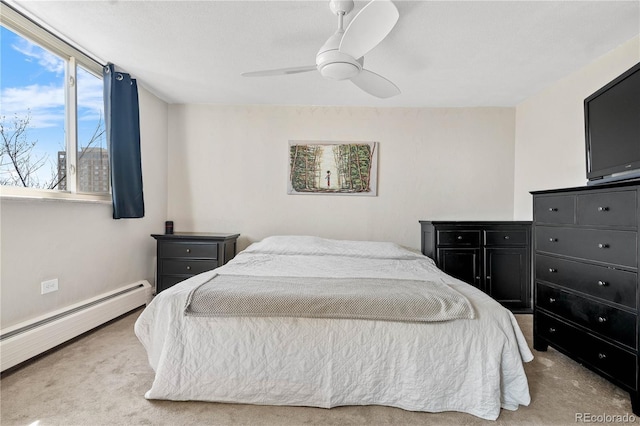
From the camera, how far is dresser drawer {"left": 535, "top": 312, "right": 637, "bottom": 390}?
1.59m

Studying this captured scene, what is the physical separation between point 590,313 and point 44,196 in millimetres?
3738

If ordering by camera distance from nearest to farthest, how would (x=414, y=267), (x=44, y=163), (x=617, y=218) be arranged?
1. (x=617, y=218)
2. (x=44, y=163)
3. (x=414, y=267)

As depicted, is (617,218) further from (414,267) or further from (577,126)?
(577,126)

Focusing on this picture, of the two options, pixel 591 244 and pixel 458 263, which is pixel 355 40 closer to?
pixel 591 244

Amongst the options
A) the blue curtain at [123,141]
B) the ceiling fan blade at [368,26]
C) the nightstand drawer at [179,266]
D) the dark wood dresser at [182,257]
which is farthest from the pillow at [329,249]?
the ceiling fan blade at [368,26]

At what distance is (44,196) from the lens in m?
2.21

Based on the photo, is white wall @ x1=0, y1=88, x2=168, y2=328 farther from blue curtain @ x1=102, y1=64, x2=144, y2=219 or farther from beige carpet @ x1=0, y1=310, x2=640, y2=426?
beige carpet @ x1=0, y1=310, x2=640, y2=426

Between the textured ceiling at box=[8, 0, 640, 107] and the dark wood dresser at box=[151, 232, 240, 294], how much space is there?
162 centimetres

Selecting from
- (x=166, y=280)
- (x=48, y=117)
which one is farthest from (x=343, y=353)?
(x=48, y=117)

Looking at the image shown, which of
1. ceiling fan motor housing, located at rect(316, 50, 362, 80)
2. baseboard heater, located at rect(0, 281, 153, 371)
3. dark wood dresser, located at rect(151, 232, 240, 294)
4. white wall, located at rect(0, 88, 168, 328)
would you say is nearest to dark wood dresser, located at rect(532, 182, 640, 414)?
ceiling fan motor housing, located at rect(316, 50, 362, 80)

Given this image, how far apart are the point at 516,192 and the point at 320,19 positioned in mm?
2997

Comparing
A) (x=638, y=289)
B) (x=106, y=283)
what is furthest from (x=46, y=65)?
(x=638, y=289)

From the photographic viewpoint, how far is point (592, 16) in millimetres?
1932

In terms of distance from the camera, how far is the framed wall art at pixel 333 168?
3580mm
